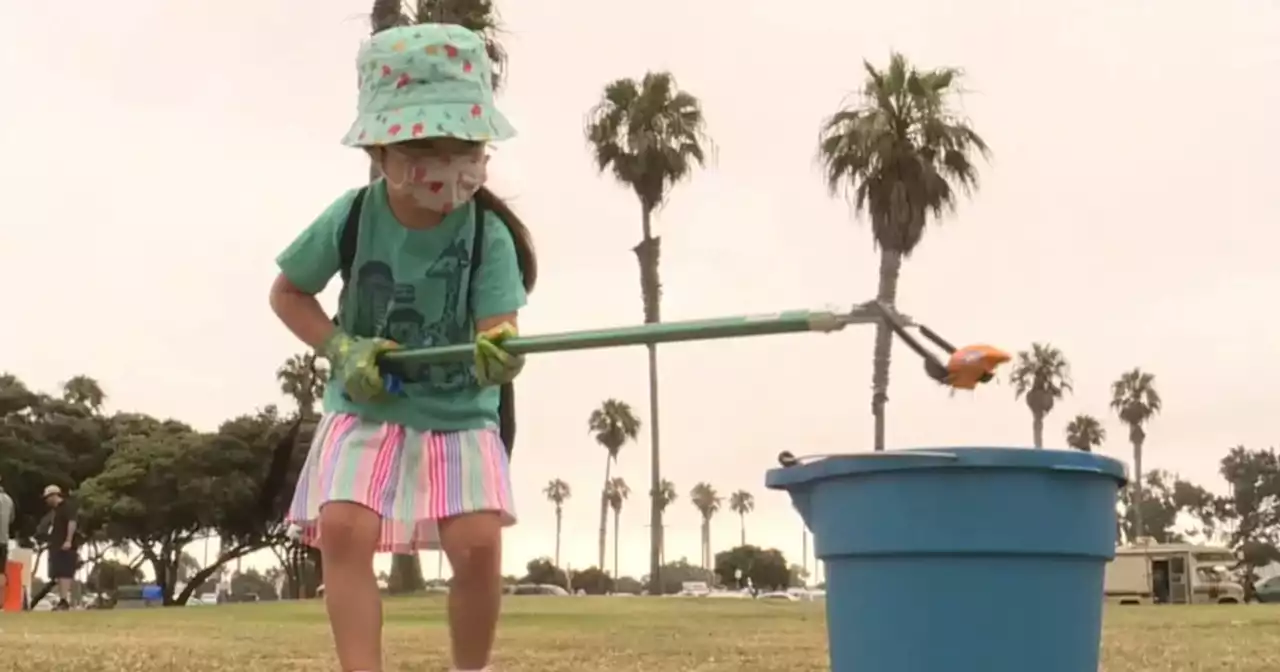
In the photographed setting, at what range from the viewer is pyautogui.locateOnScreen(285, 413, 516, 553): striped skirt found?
3.07m

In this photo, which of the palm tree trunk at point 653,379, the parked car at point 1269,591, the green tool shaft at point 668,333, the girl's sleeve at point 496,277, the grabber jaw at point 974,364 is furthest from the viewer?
the parked car at point 1269,591

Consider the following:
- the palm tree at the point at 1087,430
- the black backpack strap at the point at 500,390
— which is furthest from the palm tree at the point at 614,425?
the black backpack strap at the point at 500,390

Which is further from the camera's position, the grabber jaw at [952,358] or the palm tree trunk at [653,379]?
the palm tree trunk at [653,379]

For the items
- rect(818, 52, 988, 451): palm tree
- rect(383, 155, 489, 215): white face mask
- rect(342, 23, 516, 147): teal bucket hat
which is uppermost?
rect(818, 52, 988, 451): palm tree

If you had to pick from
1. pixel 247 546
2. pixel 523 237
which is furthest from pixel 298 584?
pixel 523 237

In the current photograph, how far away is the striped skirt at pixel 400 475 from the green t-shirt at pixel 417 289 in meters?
0.04

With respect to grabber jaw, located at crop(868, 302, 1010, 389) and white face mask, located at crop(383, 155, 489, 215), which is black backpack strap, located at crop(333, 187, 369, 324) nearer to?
white face mask, located at crop(383, 155, 489, 215)

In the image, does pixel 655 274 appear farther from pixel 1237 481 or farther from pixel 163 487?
pixel 1237 481

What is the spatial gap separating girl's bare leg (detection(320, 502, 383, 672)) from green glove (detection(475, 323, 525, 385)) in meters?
0.41

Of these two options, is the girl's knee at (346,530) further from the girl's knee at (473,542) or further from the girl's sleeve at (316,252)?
the girl's sleeve at (316,252)

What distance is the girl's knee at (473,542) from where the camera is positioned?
3137 mm

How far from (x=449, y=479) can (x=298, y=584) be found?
139 ft

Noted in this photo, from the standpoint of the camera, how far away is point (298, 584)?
143ft

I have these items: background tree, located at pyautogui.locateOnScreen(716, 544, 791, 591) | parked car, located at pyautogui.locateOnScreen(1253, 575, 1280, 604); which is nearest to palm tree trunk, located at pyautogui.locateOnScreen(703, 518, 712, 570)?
background tree, located at pyautogui.locateOnScreen(716, 544, 791, 591)
